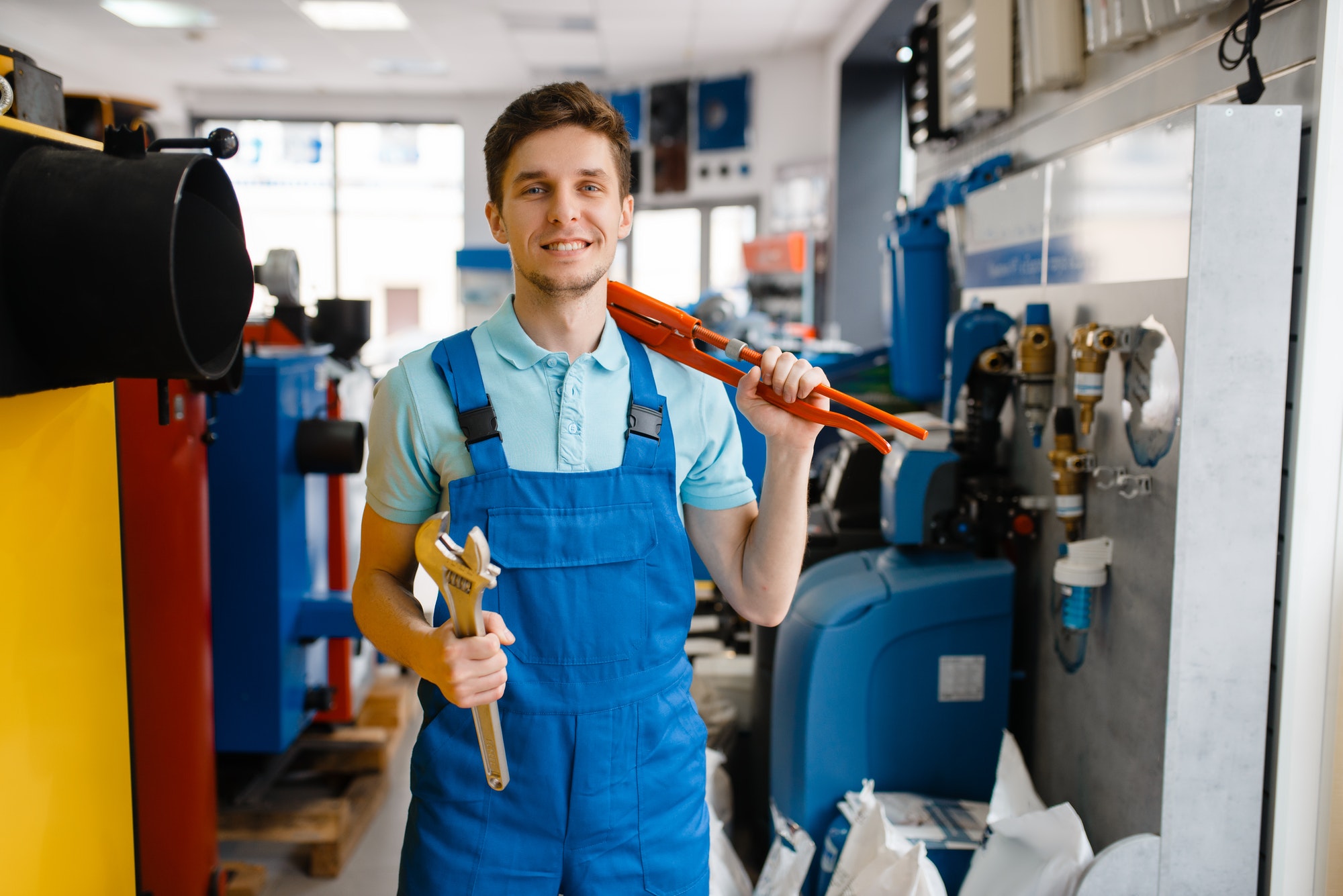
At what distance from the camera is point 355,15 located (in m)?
7.06

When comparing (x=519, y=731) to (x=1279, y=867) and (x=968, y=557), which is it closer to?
(x=1279, y=867)

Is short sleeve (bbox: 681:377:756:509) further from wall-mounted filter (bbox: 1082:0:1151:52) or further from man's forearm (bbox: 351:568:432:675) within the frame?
wall-mounted filter (bbox: 1082:0:1151:52)

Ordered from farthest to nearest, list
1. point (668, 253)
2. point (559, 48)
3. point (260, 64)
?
point (668, 253) → point (260, 64) → point (559, 48)

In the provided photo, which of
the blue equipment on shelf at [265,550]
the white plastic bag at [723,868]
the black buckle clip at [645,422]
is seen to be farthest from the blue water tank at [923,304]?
the black buckle clip at [645,422]

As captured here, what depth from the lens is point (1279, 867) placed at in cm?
169

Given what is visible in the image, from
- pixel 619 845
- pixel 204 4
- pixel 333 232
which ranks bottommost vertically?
pixel 619 845

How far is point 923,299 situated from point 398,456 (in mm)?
2548

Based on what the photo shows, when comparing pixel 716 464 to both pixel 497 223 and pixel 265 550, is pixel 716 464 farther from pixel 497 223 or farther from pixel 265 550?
pixel 265 550

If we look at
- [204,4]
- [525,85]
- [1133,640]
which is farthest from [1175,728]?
[525,85]

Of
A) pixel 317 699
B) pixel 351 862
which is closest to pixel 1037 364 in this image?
pixel 317 699

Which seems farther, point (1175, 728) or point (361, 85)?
point (361, 85)

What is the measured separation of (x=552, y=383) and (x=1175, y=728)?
48.3 inches

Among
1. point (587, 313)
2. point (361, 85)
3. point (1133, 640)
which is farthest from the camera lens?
point (361, 85)

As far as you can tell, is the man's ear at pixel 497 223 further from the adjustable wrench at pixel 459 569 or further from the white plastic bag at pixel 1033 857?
the white plastic bag at pixel 1033 857
